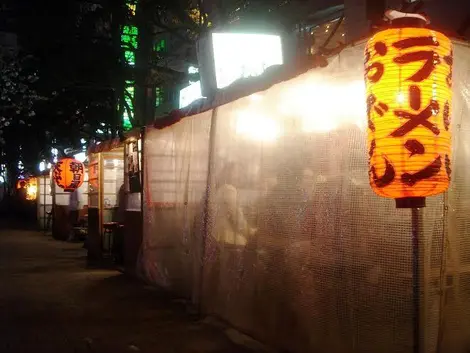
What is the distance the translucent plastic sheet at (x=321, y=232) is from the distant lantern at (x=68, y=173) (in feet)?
43.3

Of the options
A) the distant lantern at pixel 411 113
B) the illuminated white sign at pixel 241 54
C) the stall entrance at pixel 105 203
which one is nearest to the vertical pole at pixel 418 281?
the distant lantern at pixel 411 113

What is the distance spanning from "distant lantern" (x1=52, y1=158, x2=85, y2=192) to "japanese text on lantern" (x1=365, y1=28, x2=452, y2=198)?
18.2 meters

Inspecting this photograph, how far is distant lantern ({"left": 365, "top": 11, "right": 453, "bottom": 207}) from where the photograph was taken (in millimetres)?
4527

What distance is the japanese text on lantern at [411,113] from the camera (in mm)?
4527

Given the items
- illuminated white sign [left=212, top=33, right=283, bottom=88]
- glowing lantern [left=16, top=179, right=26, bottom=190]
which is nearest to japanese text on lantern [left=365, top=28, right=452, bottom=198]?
illuminated white sign [left=212, top=33, right=283, bottom=88]

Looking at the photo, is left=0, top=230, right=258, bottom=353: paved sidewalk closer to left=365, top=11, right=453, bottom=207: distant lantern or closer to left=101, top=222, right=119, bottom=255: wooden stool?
left=101, top=222, right=119, bottom=255: wooden stool

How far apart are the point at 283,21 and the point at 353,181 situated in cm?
1044

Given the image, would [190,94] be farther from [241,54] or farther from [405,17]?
[405,17]

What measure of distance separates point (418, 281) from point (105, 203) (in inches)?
525

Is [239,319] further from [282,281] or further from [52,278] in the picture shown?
[52,278]

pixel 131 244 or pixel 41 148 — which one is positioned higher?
pixel 41 148

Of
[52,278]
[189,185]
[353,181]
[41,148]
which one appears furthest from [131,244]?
[41,148]

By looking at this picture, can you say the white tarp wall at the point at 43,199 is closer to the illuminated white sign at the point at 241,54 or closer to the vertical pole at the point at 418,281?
the illuminated white sign at the point at 241,54

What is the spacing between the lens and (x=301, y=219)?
6590mm
